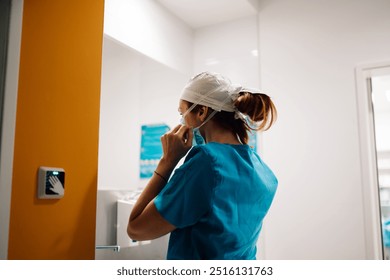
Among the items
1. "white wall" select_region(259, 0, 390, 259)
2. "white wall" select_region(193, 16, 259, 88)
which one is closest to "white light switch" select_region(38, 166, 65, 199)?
"white wall" select_region(259, 0, 390, 259)

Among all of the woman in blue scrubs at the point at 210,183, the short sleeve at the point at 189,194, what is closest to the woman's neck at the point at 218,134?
the woman in blue scrubs at the point at 210,183

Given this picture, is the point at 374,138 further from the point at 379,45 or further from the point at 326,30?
the point at 326,30

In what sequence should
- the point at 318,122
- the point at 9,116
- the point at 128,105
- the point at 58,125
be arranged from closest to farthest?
the point at 9,116
the point at 58,125
the point at 318,122
the point at 128,105

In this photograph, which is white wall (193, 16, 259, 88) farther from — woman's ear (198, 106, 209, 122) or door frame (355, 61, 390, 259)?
woman's ear (198, 106, 209, 122)

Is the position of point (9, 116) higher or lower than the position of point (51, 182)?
higher

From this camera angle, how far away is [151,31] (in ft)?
7.80

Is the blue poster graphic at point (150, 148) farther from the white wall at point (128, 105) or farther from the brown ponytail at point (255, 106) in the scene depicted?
the brown ponytail at point (255, 106)

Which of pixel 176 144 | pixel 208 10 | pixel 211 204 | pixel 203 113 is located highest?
pixel 208 10

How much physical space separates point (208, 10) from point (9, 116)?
6.22 ft

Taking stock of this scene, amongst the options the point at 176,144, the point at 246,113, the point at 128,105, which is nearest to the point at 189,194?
the point at 176,144

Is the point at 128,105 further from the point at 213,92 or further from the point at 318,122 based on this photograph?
the point at 213,92

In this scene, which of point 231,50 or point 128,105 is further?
point 231,50
